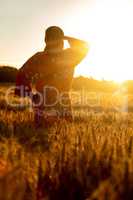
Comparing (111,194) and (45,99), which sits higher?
(45,99)

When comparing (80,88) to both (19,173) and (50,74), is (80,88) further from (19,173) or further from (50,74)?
(19,173)

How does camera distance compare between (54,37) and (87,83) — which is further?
(87,83)

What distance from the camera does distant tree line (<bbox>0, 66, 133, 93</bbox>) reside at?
23.9m

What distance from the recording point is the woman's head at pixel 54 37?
260 inches

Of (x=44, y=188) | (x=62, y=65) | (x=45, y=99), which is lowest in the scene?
(x=44, y=188)

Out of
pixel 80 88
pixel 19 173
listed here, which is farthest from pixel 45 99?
pixel 80 88

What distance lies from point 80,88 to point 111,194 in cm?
2438

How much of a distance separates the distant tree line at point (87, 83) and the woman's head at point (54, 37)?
17.3 m

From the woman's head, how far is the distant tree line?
17309mm

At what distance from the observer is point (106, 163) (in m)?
2.20

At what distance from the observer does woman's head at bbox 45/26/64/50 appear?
21.6 ft

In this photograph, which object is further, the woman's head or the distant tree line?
the distant tree line

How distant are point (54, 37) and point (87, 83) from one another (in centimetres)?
1976

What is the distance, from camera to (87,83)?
86.4 feet
